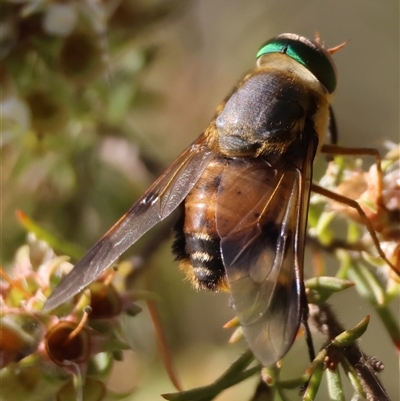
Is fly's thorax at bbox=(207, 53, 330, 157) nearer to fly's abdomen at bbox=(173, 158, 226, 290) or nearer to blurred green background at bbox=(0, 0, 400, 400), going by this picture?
fly's abdomen at bbox=(173, 158, 226, 290)

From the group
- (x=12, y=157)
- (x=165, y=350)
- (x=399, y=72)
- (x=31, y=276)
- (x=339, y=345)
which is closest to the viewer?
(x=339, y=345)

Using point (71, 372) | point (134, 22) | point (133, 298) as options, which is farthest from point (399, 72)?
point (71, 372)

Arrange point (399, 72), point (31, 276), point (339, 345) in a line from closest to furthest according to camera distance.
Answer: point (339, 345)
point (31, 276)
point (399, 72)

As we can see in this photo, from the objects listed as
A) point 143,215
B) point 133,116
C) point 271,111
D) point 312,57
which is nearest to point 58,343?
point 143,215

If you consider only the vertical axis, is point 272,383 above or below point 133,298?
below

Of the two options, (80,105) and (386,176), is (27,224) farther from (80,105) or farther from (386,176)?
(386,176)

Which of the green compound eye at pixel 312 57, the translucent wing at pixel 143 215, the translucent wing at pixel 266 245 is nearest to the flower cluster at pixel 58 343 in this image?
the translucent wing at pixel 143 215

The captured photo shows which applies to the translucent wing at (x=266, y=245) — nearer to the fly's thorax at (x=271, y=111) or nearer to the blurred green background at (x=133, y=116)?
the fly's thorax at (x=271, y=111)
